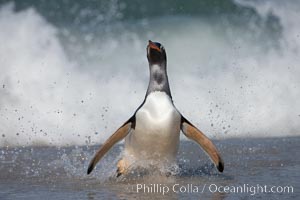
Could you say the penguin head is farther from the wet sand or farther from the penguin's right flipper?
the wet sand

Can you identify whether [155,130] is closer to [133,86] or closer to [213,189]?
[213,189]

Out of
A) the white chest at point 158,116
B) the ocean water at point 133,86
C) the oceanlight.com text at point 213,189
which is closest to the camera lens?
the oceanlight.com text at point 213,189

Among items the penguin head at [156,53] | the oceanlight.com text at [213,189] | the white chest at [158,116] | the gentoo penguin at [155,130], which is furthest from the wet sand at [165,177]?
the penguin head at [156,53]

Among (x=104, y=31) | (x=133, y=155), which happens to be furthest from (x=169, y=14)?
(x=133, y=155)

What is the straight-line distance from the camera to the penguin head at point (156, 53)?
474cm

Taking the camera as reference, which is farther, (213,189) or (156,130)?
(156,130)

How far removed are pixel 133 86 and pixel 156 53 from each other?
14.0ft

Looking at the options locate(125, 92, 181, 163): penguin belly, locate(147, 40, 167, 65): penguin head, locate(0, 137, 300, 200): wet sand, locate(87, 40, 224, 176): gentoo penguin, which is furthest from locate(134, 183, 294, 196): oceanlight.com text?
locate(147, 40, 167, 65): penguin head

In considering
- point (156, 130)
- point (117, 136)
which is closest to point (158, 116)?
point (156, 130)

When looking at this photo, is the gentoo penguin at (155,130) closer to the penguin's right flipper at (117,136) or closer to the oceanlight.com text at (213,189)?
the penguin's right flipper at (117,136)

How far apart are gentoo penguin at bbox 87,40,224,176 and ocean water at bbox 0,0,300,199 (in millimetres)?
159

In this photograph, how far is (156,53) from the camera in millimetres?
4832

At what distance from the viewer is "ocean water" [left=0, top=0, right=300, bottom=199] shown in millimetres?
4891

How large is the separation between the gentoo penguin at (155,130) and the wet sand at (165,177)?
0.12 metres
